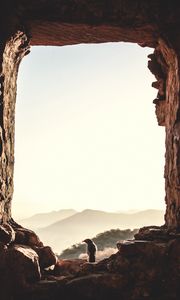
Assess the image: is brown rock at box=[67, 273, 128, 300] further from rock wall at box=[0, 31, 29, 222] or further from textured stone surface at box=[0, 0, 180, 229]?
rock wall at box=[0, 31, 29, 222]

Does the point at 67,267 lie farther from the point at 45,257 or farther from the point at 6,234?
the point at 6,234

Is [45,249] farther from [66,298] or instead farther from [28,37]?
[28,37]

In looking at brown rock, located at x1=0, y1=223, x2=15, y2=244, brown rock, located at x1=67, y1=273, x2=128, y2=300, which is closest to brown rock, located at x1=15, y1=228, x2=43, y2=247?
brown rock, located at x1=0, y1=223, x2=15, y2=244

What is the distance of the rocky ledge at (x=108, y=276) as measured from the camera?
7.81 metres

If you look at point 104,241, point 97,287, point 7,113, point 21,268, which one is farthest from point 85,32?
point 104,241

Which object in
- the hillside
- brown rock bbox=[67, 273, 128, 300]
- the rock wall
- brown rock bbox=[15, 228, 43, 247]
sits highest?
the rock wall

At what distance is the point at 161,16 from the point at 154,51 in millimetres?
1457

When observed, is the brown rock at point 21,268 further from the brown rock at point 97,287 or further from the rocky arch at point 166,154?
the brown rock at point 97,287

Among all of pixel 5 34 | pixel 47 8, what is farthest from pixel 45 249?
pixel 47 8

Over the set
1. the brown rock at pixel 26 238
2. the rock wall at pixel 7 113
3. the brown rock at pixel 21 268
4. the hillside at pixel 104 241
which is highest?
the rock wall at pixel 7 113

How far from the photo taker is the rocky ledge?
781cm

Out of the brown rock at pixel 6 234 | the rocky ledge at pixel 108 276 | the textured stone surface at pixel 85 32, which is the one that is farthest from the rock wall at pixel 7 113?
the rocky ledge at pixel 108 276

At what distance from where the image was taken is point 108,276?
7988 millimetres

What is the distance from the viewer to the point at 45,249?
29.1 ft
